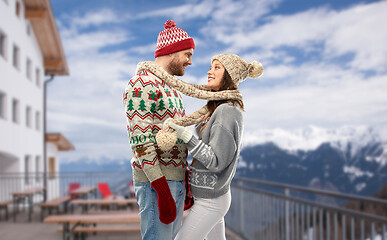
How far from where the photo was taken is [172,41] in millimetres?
2430

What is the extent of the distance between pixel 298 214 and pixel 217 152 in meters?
3.11

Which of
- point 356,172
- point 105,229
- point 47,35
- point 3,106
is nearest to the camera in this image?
point 105,229

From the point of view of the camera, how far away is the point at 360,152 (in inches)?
4028

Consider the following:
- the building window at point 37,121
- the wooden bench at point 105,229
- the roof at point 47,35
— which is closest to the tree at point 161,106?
the wooden bench at point 105,229

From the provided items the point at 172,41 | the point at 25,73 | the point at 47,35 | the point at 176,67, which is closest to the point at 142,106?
the point at 176,67

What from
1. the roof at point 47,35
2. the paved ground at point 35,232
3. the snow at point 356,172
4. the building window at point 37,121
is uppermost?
the roof at point 47,35

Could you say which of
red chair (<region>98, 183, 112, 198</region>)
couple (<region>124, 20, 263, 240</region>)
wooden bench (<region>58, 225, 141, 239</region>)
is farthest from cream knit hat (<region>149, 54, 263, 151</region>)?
red chair (<region>98, 183, 112, 198</region>)

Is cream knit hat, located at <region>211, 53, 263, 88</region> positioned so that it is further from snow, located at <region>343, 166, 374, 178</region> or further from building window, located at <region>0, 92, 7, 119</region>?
snow, located at <region>343, 166, 374, 178</region>

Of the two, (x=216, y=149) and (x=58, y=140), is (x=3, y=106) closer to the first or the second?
(x=58, y=140)

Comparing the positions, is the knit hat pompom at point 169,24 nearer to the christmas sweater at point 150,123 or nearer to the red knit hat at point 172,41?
the red knit hat at point 172,41

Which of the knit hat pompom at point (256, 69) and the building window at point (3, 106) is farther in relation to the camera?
the building window at point (3, 106)

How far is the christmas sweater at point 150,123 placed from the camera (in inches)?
86.1

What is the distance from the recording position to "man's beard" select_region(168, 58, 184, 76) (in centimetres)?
244

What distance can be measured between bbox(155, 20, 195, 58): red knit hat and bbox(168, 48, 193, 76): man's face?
0.09ft
